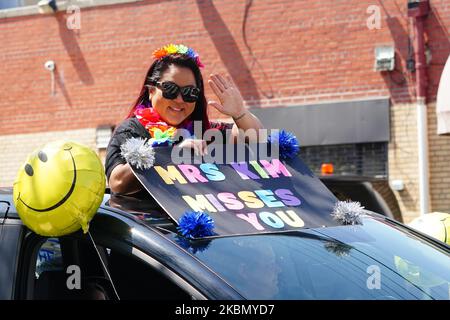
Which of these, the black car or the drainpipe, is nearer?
the black car

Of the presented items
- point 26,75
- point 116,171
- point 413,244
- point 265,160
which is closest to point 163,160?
point 116,171

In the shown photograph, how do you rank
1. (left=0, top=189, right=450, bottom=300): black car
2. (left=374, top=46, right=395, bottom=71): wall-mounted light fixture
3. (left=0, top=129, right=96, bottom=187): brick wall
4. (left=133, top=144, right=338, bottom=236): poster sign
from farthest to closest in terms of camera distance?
(left=0, top=129, right=96, bottom=187): brick wall, (left=374, top=46, right=395, bottom=71): wall-mounted light fixture, (left=133, top=144, right=338, bottom=236): poster sign, (left=0, top=189, right=450, bottom=300): black car

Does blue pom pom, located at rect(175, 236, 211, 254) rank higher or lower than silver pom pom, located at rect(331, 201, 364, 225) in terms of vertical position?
lower

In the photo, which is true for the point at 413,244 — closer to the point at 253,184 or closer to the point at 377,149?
the point at 253,184

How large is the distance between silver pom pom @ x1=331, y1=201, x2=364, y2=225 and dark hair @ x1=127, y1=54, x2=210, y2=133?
77 centimetres

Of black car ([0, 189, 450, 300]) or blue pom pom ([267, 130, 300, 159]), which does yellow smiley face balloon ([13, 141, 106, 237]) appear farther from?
blue pom pom ([267, 130, 300, 159])

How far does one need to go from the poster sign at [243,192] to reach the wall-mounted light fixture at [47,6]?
11.6 meters

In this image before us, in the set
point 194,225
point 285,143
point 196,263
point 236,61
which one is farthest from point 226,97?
point 236,61

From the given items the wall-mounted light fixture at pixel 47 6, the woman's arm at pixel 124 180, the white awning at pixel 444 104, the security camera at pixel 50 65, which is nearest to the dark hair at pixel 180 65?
the woman's arm at pixel 124 180

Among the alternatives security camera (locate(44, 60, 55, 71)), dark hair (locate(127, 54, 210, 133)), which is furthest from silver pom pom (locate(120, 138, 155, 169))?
security camera (locate(44, 60, 55, 71))

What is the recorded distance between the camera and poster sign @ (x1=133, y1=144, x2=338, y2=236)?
9.84ft

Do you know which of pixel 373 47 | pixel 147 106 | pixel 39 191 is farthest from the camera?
pixel 373 47

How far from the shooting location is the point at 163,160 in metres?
3.19

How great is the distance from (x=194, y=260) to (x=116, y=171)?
717 mm
